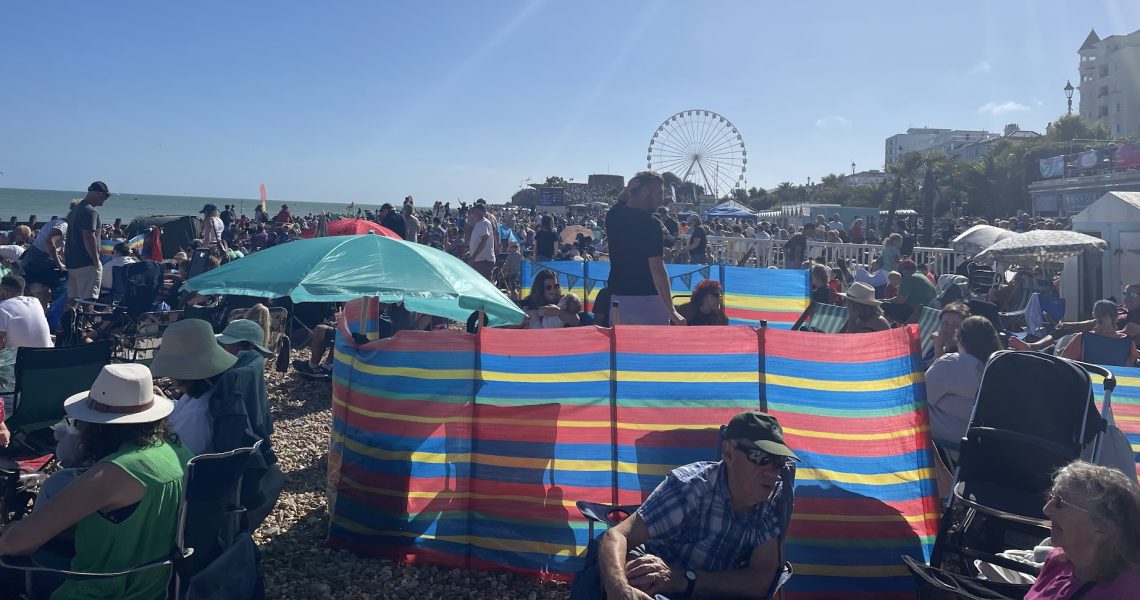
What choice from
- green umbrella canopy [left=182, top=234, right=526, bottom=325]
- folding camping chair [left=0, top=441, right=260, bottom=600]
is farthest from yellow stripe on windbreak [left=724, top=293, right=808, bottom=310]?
folding camping chair [left=0, top=441, right=260, bottom=600]

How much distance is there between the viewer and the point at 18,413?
455 centimetres

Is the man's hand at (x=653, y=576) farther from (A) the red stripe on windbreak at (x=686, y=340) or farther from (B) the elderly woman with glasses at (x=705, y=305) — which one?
(B) the elderly woman with glasses at (x=705, y=305)

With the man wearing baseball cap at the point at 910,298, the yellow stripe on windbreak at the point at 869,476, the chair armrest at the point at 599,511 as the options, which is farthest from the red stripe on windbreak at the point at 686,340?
the man wearing baseball cap at the point at 910,298

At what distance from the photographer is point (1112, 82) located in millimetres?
82875

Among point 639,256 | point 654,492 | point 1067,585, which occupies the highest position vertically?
point 639,256

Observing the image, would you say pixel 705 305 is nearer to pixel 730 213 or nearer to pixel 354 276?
pixel 354 276

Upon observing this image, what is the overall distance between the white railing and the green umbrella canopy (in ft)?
31.7

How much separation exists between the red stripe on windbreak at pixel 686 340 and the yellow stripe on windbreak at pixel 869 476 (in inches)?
24.6

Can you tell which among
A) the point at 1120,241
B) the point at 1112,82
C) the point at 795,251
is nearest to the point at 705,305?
the point at 795,251

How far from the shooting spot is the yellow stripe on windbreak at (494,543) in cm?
390

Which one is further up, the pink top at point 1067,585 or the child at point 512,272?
the child at point 512,272

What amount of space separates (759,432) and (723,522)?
0.36 metres

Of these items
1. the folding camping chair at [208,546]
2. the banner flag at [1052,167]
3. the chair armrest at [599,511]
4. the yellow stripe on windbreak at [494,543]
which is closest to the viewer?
the folding camping chair at [208,546]

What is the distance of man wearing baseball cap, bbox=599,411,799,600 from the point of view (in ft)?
9.23
